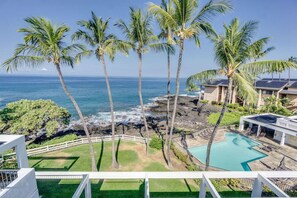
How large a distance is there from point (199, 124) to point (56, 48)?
897 inches

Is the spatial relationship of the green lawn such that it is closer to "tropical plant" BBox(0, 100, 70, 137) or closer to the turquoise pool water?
the turquoise pool water

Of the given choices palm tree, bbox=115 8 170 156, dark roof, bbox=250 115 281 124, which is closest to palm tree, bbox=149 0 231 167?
palm tree, bbox=115 8 170 156

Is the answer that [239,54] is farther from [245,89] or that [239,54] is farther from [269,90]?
Result: [269,90]

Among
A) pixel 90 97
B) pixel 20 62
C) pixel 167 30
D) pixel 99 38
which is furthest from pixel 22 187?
pixel 90 97

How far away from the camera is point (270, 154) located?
14.7 metres

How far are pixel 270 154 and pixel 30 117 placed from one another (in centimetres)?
2348

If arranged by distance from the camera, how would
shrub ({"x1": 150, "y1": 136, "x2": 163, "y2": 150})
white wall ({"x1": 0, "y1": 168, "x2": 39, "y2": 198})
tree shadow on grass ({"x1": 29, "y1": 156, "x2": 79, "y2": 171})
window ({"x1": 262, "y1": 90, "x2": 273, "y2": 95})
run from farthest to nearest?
window ({"x1": 262, "y1": 90, "x2": 273, "y2": 95}), shrub ({"x1": 150, "y1": 136, "x2": 163, "y2": 150}), tree shadow on grass ({"x1": 29, "y1": 156, "x2": 79, "y2": 171}), white wall ({"x1": 0, "y1": 168, "x2": 39, "y2": 198})

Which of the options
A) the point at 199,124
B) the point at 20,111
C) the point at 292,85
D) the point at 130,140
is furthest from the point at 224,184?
the point at 292,85

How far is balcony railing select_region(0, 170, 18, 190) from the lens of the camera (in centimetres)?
519

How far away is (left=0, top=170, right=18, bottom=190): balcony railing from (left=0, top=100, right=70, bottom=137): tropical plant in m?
13.5

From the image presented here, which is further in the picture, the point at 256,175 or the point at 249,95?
the point at 249,95

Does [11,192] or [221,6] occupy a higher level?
[221,6]

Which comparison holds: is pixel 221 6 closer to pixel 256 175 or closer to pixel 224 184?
pixel 256 175

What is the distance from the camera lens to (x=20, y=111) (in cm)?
1753
